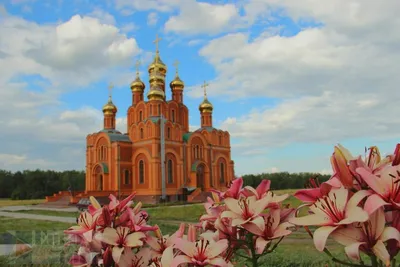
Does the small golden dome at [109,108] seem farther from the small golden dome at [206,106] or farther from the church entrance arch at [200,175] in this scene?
the church entrance arch at [200,175]

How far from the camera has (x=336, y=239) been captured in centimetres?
123

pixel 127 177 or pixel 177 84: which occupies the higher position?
pixel 177 84

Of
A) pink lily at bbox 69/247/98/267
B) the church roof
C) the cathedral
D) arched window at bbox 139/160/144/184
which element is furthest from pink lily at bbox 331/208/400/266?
the church roof

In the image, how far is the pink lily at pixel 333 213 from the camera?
121cm

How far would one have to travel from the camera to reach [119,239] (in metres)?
1.66

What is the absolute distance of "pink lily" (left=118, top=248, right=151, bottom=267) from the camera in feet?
5.41

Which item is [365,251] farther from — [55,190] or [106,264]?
[55,190]

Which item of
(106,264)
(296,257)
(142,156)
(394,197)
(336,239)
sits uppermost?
(142,156)

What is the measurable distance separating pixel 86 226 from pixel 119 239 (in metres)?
0.19

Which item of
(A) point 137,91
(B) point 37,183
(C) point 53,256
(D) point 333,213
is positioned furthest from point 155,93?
(B) point 37,183

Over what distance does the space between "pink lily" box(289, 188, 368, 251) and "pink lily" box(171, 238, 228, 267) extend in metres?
0.37

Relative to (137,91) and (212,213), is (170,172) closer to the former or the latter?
(137,91)

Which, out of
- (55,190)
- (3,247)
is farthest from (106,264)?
(55,190)

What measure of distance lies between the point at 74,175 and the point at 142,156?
3334 centimetres
